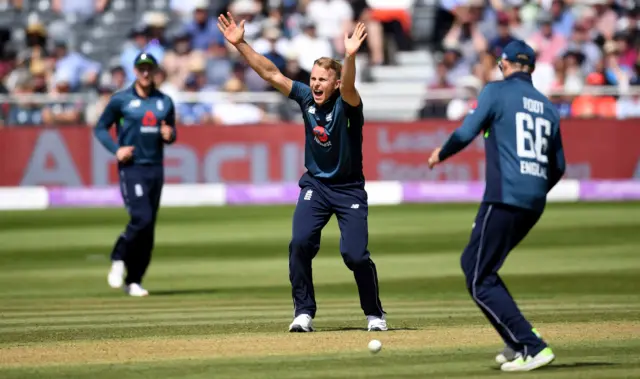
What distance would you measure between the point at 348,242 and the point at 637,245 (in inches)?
333

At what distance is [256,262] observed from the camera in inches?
650

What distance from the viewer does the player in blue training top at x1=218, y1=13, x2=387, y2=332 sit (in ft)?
Answer: 31.9

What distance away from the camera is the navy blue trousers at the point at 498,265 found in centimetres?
801

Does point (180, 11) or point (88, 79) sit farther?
point (180, 11)

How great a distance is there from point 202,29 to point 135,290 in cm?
1310

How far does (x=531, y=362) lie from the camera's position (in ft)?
26.1

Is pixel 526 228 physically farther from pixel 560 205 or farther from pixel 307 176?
pixel 560 205

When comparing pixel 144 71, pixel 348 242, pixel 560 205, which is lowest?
pixel 560 205

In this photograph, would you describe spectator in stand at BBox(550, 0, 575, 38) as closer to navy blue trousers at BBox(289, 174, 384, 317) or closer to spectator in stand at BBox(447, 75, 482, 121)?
spectator in stand at BBox(447, 75, 482, 121)

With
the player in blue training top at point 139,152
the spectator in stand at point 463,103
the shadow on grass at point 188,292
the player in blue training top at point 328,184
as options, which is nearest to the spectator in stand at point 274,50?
the spectator in stand at point 463,103

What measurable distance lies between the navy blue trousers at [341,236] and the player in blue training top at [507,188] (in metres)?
1.79

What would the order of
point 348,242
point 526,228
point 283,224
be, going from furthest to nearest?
point 283,224 < point 348,242 < point 526,228

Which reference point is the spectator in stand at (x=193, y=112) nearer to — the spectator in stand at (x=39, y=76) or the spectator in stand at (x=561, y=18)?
the spectator in stand at (x=39, y=76)

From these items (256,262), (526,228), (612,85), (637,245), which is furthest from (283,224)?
(526,228)
